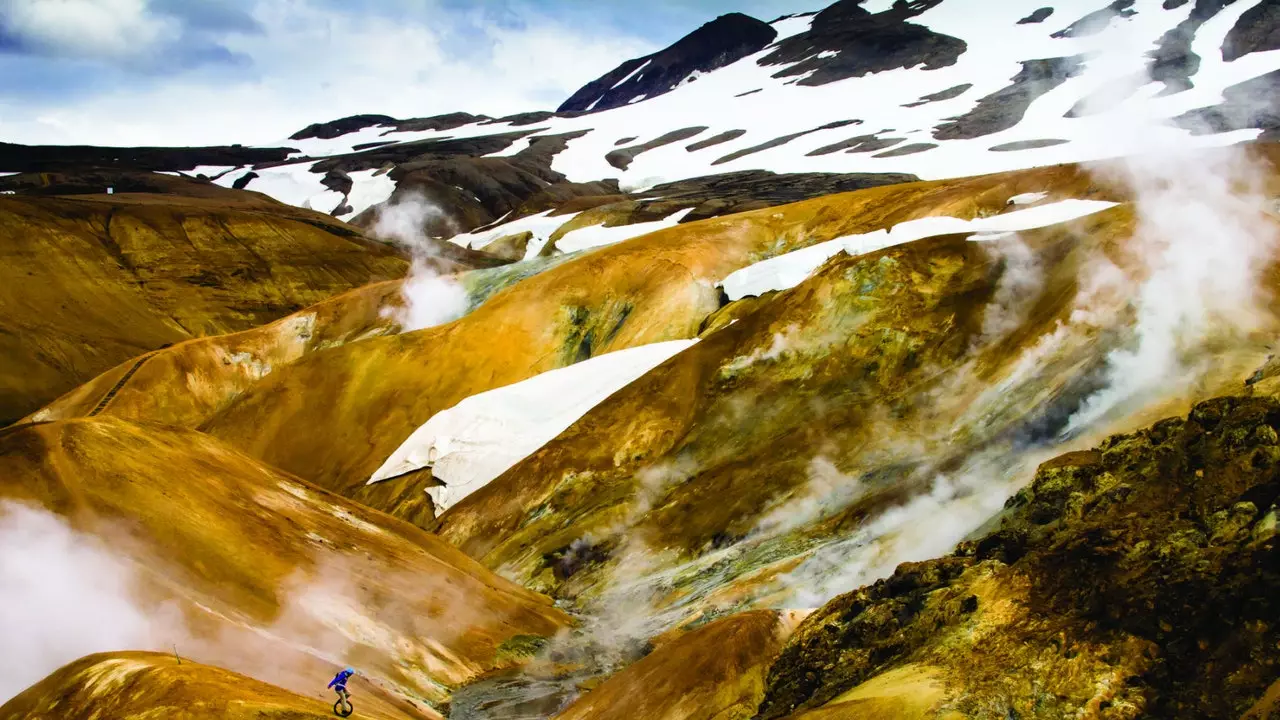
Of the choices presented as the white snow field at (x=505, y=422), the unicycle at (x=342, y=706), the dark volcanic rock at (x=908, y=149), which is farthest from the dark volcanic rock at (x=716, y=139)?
the unicycle at (x=342, y=706)

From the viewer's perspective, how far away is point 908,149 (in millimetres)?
110188

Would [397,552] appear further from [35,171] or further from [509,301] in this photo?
[35,171]

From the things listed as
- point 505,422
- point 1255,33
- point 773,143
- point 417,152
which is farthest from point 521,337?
point 417,152

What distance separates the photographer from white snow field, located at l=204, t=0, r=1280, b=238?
9606 centimetres

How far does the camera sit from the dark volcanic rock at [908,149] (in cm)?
10869

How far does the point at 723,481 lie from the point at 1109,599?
19.8 meters

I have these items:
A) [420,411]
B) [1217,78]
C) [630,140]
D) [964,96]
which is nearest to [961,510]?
[420,411]

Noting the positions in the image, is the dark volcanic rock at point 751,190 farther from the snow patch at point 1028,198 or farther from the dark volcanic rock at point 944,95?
the snow patch at point 1028,198

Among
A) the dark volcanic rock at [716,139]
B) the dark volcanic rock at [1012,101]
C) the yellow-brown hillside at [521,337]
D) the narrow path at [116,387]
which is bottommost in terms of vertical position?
the yellow-brown hillside at [521,337]

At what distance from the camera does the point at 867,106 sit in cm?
14025

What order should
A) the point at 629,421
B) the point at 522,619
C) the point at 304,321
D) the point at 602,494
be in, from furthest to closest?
the point at 304,321
the point at 629,421
the point at 602,494
the point at 522,619

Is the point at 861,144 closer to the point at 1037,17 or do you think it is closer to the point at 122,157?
the point at 1037,17

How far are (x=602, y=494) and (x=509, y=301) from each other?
70.5ft

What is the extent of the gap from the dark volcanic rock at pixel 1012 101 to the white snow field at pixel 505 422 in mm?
81012
